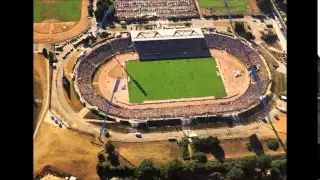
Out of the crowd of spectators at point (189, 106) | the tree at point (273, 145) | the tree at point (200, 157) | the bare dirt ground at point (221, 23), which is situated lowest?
the tree at point (200, 157)

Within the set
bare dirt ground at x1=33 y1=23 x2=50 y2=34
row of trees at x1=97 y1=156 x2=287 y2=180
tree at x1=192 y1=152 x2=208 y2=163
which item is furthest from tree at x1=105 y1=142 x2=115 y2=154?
bare dirt ground at x1=33 y1=23 x2=50 y2=34

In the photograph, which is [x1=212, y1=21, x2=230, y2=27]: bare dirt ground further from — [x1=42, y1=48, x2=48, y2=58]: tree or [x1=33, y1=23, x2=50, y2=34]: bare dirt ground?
[x1=42, y1=48, x2=48, y2=58]: tree

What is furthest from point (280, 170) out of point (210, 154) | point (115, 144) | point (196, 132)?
point (115, 144)

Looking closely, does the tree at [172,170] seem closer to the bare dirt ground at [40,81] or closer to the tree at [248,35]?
the bare dirt ground at [40,81]

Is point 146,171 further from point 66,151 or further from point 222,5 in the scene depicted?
point 222,5

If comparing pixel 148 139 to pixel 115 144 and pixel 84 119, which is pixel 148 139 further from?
pixel 84 119

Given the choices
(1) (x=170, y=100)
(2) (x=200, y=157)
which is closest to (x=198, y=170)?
(2) (x=200, y=157)

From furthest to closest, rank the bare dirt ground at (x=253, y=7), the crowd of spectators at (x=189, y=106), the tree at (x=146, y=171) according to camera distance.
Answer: the bare dirt ground at (x=253, y=7) < the crowd of spectators at (x=189, y=106) < the tree at (x=146, y=171)

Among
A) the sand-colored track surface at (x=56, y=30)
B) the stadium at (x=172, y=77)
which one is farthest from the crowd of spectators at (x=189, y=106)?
the sand-colored track surface at (x=56, y=30)
